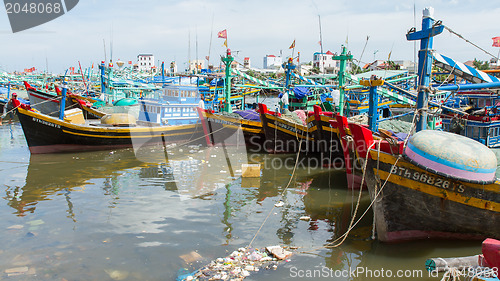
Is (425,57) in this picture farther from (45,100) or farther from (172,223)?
(45,100)

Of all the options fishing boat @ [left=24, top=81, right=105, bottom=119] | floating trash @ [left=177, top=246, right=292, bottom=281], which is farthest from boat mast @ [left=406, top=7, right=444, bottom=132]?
fishing boat @ [left=24, top=81, right=105, bottom=119]

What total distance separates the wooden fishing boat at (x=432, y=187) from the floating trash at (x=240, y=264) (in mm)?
2220

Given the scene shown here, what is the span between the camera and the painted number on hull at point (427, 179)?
6.66m

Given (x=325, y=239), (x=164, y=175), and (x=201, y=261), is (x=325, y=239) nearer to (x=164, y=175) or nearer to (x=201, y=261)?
(x=201, y=261)

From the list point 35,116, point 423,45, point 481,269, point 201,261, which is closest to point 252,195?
point 201,261

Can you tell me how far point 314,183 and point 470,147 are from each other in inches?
239

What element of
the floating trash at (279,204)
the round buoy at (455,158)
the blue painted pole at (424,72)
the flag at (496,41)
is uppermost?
the flag at (496,41)

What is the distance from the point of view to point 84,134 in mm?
17094

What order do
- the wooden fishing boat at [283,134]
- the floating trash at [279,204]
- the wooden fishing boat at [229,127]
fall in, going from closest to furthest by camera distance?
the floating trash at [279,204] → the wooden fishing boat at [283,134] → the wooden fishing boat at [229,127]

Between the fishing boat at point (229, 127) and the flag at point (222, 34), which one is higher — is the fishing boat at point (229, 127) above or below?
below

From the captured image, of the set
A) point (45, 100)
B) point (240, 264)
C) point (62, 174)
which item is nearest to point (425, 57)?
point (240, 264)

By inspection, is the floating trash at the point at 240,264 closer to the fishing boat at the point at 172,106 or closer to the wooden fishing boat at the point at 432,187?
the wooden fishing boat at the point at 432,187

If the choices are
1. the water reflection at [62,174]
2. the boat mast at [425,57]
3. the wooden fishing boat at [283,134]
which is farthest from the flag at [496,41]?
the water reflection at [62,174]

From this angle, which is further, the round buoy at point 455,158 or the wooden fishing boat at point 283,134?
the wooden fishing boat at point 283,134
